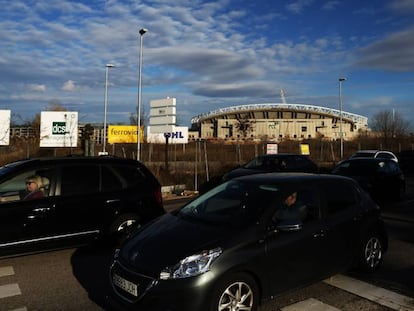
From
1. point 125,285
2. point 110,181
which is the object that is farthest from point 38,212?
point 125,285

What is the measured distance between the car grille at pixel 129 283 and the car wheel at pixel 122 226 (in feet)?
9.55

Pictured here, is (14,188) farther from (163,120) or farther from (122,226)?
(163,120)

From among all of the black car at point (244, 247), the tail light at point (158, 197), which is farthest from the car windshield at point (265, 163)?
the black car at point (244, 247)

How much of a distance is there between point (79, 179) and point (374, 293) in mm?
4857

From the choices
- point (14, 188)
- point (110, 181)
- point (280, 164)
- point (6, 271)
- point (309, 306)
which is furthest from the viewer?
point (280, 164)

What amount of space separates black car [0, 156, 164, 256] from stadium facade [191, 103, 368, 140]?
124 m

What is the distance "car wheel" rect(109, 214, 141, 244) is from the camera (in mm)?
7469

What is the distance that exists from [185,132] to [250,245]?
47569 mm

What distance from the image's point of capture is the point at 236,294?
170 inches

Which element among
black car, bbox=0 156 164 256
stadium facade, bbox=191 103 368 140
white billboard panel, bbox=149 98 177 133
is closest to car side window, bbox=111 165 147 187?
black car, bbox=0 156 164 256

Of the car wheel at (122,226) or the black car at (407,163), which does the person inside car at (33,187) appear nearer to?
the car wheel at (122,226)

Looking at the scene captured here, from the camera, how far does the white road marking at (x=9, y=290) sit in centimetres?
549

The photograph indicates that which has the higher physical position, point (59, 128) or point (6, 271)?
point (59, 128)

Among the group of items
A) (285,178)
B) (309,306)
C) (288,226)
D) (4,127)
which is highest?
(4,127)
